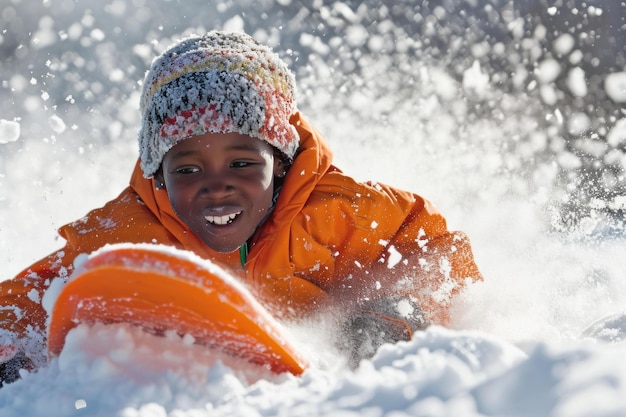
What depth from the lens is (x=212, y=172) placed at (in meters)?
2.09

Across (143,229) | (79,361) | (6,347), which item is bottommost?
(79,361)

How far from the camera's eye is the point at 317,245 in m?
2.27

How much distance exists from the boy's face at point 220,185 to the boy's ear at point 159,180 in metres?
0.15

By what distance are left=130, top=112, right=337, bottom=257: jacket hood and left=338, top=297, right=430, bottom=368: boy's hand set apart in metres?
0.49

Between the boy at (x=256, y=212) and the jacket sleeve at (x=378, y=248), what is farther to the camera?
the jacket sleeve at (x=378, y=248)

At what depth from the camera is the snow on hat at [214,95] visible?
2131 millimetres

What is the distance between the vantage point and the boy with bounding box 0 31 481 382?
2117 mm

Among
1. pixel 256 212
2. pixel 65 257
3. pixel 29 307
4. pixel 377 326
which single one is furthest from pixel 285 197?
pixel 29 307

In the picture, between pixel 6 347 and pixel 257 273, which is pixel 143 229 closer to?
pixel 257 273

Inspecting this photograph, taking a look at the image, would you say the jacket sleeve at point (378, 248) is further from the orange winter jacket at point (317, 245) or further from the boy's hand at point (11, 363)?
the boy's hand at point (11, 363)

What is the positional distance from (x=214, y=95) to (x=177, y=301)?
3.94ft

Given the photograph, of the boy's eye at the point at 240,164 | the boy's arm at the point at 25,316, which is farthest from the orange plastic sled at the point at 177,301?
the boy's eye at the point at 240,164

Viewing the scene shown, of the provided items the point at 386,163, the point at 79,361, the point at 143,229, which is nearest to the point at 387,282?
the point at 143,229

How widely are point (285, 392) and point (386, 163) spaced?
403 cm
